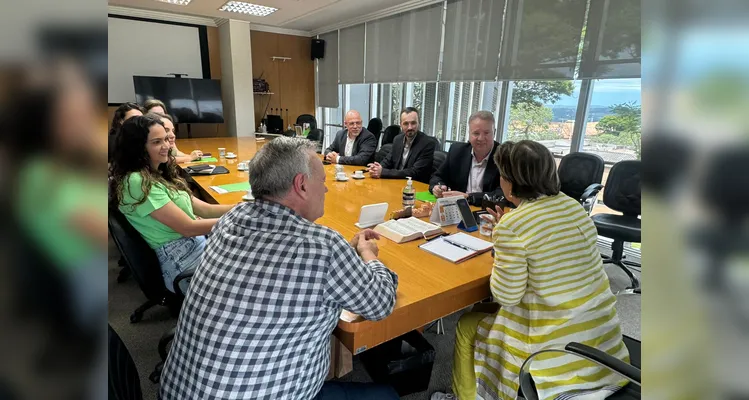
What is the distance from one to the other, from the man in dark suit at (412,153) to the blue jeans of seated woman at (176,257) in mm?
1636

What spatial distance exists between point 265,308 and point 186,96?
21.5ft

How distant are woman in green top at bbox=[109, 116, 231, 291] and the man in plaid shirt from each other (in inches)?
33.4

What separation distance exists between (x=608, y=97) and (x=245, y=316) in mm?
3834

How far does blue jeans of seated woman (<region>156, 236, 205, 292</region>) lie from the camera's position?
6.43ft

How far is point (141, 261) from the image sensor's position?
1.78 metres

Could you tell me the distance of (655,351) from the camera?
22 centimetres

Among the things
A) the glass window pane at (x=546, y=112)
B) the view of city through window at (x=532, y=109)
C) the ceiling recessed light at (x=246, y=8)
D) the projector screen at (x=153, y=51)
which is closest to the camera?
the view of city through window at (x=532, y=109)

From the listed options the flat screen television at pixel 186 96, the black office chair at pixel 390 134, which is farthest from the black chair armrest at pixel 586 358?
the flat screen television at pixel 186 96

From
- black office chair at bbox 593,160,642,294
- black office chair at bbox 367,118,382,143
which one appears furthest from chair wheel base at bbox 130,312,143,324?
black office chair at bbox 367,118,382,143

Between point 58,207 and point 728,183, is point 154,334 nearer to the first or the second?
point 58,207

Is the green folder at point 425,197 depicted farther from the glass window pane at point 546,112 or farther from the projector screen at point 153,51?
the projector screen at point 153,51

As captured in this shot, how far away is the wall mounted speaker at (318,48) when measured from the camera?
7.59m

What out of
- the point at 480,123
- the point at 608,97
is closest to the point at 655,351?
the point at 480,123

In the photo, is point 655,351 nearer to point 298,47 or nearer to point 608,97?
point 608,97
